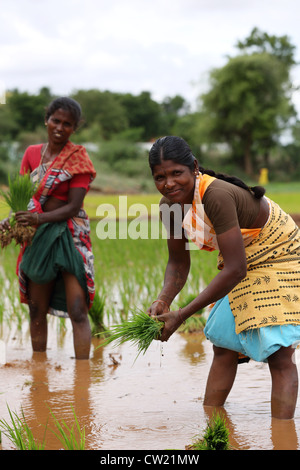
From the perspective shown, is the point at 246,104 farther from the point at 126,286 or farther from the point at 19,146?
the point at 126,286

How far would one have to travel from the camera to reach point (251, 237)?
321 centimetres

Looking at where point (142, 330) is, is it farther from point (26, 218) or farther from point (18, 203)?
point (18, 203)

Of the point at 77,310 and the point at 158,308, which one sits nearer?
the point at 158,308

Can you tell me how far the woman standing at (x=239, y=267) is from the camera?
2943 millimetres

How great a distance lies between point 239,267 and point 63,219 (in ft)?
6.13

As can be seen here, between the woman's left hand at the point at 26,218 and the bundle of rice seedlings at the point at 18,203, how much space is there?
0.03 m

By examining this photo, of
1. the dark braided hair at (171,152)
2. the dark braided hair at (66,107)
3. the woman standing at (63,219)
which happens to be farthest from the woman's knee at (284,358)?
the dark braided hair at (66,107)

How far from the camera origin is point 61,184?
4547mm

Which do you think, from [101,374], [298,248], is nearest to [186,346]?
[101,374]

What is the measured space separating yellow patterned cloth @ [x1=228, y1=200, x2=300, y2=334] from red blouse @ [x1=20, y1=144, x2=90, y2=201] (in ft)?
5.44

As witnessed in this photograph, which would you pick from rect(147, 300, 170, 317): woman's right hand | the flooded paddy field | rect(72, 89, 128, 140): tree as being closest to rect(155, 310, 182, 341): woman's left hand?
rect(147, 300, 170, 317): woman's right hand

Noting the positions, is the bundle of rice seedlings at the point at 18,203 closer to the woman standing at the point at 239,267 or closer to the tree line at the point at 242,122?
the woman standing at the point at 239,267

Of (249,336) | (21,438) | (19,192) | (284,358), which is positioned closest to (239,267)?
(249,336)
